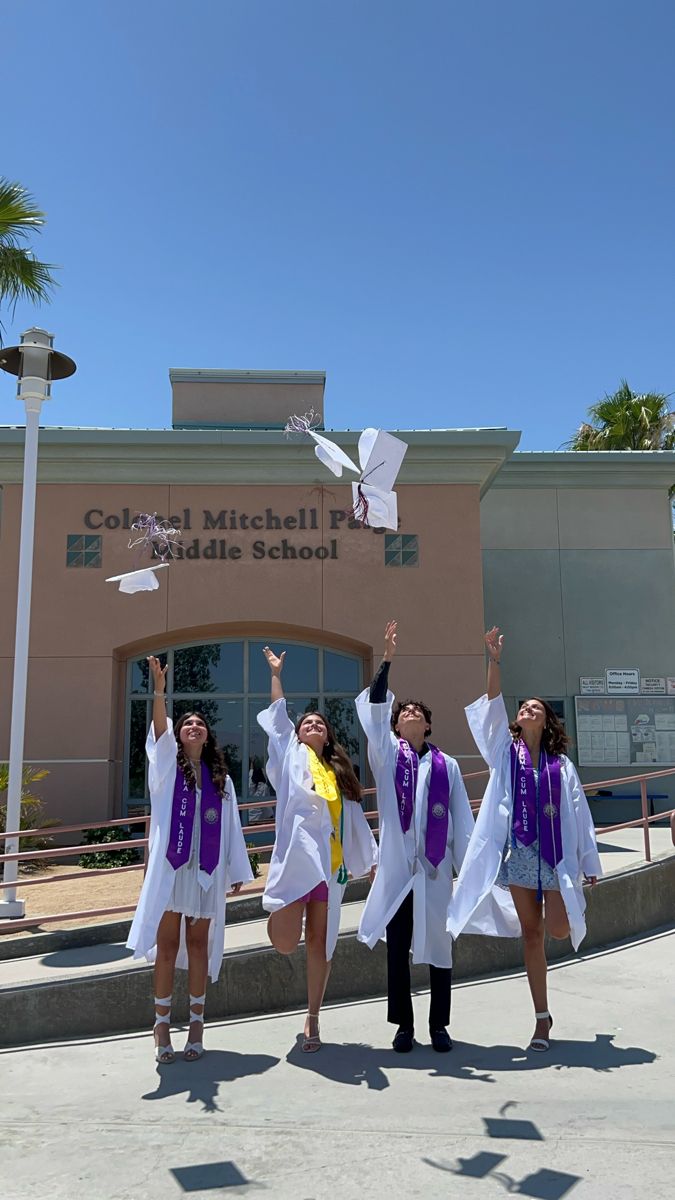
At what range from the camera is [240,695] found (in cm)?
1350

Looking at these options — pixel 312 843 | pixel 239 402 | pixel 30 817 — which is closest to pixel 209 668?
pixel 30 817

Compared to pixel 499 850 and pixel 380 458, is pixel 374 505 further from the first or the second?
pixel 499 850

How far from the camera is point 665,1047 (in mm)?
5023

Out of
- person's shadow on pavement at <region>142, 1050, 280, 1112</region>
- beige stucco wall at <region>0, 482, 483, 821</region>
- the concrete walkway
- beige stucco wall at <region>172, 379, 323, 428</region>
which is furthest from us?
beige stucco wall at <region>172, 379, 323, 428</region>

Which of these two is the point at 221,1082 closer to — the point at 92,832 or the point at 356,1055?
the point at 356,1055

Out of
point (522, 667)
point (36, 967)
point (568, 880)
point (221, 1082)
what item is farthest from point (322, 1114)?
point (522, 667)

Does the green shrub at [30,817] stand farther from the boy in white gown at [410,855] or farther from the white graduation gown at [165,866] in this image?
the boy in white gown at [410,855]

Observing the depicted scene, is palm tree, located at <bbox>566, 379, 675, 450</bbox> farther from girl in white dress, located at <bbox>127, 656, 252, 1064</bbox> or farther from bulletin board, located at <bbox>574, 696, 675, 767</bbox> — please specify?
girl in white dress, located at <bbox>127, 656, 252, 1064</bbox>

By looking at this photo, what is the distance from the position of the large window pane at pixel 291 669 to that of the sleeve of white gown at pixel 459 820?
8.26 m

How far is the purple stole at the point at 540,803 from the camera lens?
5.16 metres

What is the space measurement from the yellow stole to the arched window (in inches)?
314

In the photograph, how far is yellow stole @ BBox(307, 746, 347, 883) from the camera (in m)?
5.23

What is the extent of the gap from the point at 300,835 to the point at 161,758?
0.87 meters

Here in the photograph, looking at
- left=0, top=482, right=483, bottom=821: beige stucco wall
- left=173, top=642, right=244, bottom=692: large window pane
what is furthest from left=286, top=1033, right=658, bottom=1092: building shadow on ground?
left=173, top=642, right=244, bottom=692: large window pane
